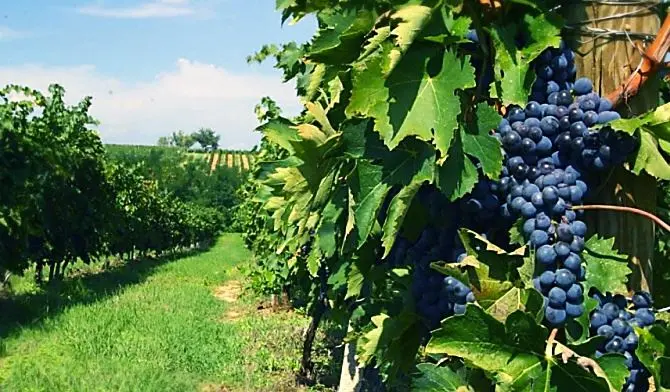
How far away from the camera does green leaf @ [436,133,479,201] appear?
59.9 inches

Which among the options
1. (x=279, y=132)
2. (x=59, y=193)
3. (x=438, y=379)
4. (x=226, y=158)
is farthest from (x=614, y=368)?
(x=226, y=158)

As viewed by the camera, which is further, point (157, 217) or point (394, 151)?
point (157, 217)

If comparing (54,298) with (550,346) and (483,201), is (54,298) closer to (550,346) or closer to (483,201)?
(483,201)

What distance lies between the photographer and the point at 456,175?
5.03 feet

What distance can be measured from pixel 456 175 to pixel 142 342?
33.9 ft

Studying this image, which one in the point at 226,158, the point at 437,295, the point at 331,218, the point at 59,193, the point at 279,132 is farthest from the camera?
the point at 226,158

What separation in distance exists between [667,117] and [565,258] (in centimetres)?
35

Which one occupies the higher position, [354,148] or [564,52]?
[564,52]

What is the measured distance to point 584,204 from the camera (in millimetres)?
1625

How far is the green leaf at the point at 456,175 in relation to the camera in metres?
1.52

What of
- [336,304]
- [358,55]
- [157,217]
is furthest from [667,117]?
[157,217]

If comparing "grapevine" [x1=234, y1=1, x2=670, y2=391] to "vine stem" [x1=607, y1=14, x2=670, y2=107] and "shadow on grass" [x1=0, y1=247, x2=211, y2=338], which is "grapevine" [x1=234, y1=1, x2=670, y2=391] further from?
"shadow on grass" [x1=0, y1=247, x2=211, y2=338]

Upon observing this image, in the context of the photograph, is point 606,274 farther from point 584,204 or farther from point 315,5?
point 315,5

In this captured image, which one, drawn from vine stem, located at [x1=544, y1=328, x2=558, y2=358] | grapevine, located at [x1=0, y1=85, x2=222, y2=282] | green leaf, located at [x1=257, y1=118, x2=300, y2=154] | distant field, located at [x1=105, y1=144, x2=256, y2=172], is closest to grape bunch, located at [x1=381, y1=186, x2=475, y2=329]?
vine stem, located at [x1=544, y1=328, x2=558, y2=358]
